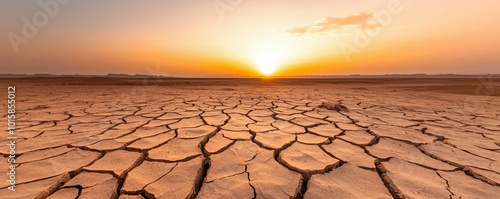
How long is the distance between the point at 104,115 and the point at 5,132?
94cm

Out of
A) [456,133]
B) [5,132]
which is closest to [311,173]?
[456,133]

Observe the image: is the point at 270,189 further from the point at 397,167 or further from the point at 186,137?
the point at 186,137

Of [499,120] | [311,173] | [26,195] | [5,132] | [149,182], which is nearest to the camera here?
[26,195]

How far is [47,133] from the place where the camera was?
2045mm

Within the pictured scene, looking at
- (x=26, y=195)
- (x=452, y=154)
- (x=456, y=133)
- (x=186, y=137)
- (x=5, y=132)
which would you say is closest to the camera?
(x=26, y=195)

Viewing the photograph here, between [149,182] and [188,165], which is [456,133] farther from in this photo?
[149,182]

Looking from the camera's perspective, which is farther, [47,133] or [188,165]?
[47,133]

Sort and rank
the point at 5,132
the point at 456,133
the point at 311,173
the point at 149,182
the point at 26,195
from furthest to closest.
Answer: the point at 456,133, the point at 5,132, the point at 311,173, the point at 149,182, the point at 26,195

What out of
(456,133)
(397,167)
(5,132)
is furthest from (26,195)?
(456,133)

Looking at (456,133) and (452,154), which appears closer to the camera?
(452,154)

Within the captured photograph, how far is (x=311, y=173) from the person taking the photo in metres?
1.28

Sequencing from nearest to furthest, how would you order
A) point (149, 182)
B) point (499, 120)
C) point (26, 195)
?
point (26, 195) < point (149, 182) < point (499, 120)

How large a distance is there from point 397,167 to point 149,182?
4.77 ft

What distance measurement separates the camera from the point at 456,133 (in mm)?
2207
